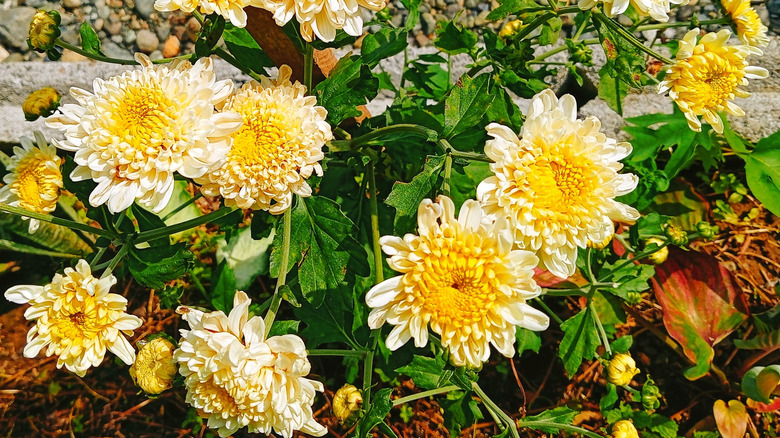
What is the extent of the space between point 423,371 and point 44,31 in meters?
1.33

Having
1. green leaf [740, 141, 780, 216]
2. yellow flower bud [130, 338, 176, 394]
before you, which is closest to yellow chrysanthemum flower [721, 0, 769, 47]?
green leaf [740, 141, 780, 216]

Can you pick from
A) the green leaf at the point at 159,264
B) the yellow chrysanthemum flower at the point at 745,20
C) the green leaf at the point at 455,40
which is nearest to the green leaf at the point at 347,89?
the green leaf at the point at 455,40

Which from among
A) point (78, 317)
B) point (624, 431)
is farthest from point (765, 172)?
point (78, 317)

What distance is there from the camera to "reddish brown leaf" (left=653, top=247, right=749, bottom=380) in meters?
1.88

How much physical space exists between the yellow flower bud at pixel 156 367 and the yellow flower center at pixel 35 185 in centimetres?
51

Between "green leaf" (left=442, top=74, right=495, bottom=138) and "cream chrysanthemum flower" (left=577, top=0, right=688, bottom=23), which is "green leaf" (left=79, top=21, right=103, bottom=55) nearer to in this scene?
"green leaf" (left=442, top=74, right=495, bottom=138)

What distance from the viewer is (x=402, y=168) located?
1.77m

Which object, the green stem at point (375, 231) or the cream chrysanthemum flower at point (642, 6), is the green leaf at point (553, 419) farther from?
the cream chrysanthemum flower at point (642, 6)

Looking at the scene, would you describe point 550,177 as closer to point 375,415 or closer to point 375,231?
point 375,231

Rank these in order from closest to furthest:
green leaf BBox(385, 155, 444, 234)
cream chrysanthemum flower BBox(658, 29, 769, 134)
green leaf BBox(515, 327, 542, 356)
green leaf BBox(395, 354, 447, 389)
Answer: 1. green leaf BBox(385, 155, 444, 234)
2. cream chrysanthemum flower BBox(658, 29, 769, 134)
3. green leaf BBox(395, 354, 447, 389)
4. green leaf BBox(515, 327, 542, 356)

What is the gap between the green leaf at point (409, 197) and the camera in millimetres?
1160

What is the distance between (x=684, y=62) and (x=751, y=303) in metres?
1.23

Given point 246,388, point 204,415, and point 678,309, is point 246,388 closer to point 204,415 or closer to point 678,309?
point 204,415

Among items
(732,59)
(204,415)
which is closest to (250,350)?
(204,415)
